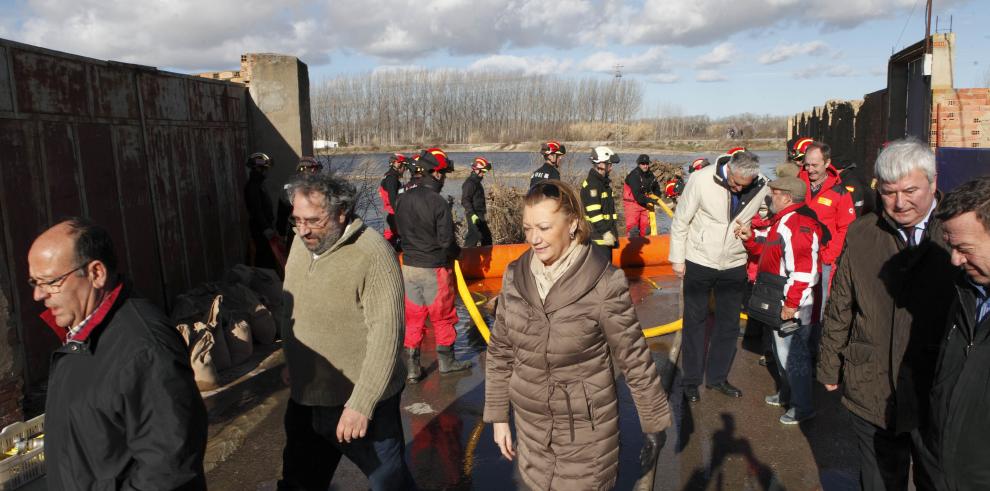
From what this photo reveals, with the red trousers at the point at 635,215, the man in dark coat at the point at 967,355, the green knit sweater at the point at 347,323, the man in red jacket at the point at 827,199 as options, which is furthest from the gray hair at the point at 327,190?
the red trousers at the point at 635,215

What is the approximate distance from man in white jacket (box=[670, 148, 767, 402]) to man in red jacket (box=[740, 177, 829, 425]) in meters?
0.19

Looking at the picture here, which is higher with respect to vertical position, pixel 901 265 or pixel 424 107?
pixel 424 107

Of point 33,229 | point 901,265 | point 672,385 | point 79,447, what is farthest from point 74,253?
point 672,385

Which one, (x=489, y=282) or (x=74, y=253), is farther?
(x=489, y=282)

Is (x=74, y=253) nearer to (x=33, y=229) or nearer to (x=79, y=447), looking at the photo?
(x=79, y=447)

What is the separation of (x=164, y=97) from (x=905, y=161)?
712cm

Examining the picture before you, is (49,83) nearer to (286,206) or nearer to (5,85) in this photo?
(5,85)

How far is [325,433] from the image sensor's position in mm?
3174

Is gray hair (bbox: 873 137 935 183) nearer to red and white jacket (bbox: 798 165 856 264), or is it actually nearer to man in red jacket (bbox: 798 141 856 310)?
red and white jacket (bbox: 798 165 856 264)

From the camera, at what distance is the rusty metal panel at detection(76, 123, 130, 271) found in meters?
5.98

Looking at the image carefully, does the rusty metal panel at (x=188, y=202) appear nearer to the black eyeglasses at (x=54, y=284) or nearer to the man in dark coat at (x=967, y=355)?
the black eyeglasses at (x=54, y=284)

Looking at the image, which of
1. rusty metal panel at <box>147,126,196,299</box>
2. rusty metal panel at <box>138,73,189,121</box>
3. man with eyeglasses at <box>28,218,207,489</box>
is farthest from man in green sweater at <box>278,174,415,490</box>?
rusty metal panel at <box>138,73,189,121</box>

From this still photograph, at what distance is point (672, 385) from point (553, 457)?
10.4 ft

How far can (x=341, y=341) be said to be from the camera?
122 inches
